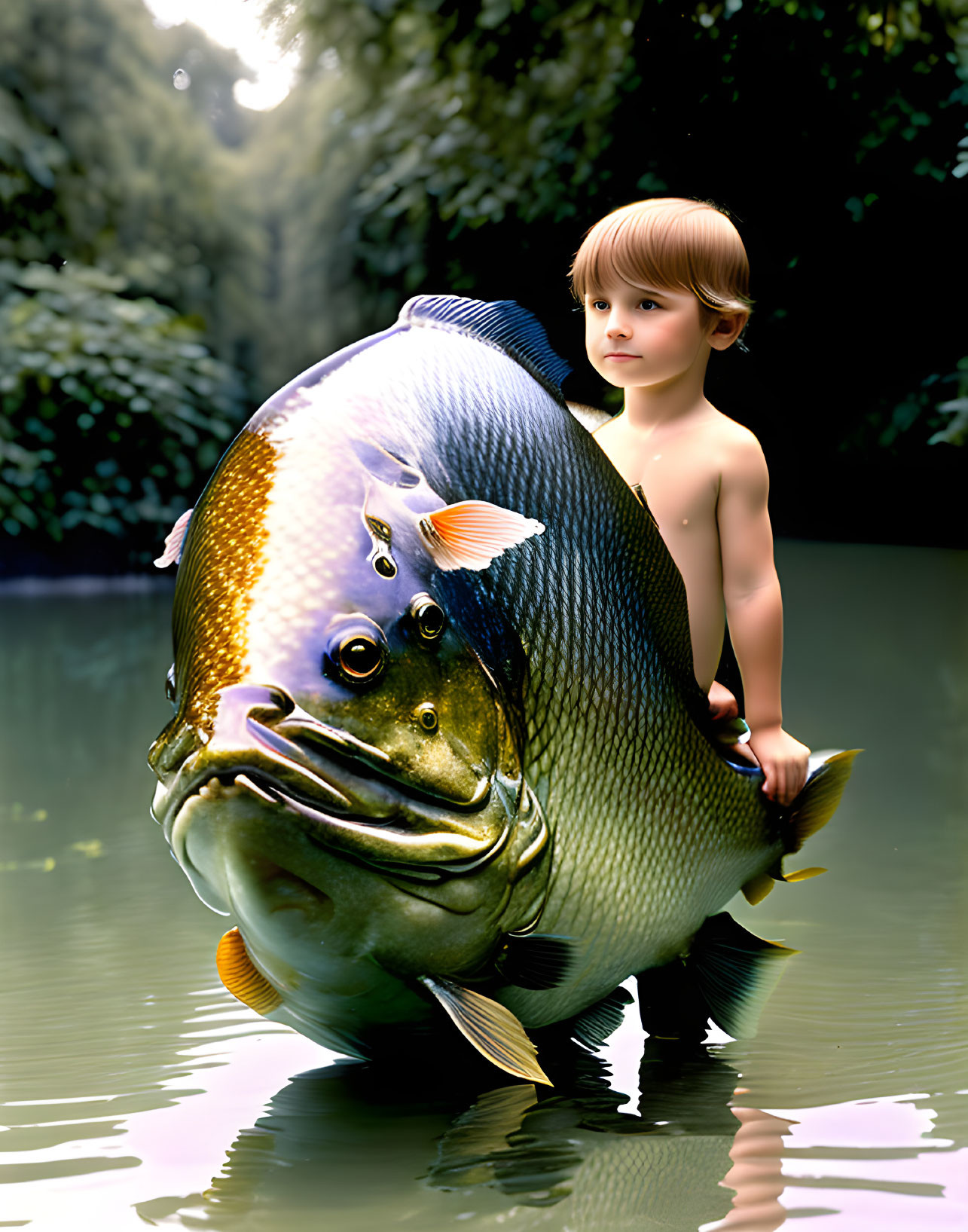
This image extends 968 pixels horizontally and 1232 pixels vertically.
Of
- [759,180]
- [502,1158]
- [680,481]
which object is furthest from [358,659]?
[759,180]

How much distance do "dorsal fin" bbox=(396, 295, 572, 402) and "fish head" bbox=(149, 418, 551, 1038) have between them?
295 mm

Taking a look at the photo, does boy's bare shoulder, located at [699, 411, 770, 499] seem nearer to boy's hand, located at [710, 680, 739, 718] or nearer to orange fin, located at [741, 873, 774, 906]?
boy's hand, located at [710, 680, 739, 718]

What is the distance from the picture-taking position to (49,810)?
118 inches

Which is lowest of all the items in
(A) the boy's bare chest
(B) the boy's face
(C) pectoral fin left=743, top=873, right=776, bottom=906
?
(C) pectoral fin left=743, top=873, right=776, bottom=906

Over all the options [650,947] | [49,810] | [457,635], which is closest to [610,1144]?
[650,947]

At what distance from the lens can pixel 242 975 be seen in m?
1.30

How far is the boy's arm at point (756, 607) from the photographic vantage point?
1623 millimetres

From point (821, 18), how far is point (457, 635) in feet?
30.4

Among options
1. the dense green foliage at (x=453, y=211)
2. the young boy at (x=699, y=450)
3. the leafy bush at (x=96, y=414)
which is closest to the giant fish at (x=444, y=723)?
the young boy at (x=699, y=450)

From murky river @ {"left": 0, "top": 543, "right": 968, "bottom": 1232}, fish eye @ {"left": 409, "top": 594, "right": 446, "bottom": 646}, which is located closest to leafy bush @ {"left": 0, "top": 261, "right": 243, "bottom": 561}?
murky river @ {"left": 0, "top": 543, "right": 968, "bottom": 1232}

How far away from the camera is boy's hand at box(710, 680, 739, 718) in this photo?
166cm

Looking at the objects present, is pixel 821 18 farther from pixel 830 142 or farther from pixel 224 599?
pixel 224 599

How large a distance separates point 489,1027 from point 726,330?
980 millimetres

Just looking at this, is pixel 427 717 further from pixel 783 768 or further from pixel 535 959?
pixel 783 768
